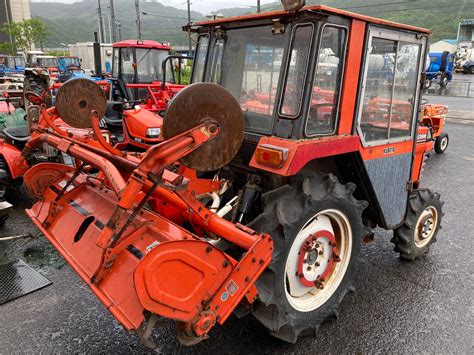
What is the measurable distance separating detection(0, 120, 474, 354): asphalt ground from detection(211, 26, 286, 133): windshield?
145 cm

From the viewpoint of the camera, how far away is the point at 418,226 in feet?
12.6

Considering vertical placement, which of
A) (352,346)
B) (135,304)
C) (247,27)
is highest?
(247,27)

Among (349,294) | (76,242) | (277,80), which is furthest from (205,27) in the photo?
(349,294)

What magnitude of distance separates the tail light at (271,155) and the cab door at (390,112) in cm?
84

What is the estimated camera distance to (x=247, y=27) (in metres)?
2.93

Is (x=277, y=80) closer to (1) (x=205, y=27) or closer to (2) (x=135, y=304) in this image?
(1) (x=205, y=27)

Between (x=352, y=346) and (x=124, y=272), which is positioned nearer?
(x=124, y=272)

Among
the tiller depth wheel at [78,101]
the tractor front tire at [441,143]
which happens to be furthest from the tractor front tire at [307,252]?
the tractor front tire at [441,143]

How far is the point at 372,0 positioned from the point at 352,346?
95.3 metres

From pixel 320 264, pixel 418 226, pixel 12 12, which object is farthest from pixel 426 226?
pixel 12 12

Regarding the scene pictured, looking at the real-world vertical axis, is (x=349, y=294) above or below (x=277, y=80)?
below

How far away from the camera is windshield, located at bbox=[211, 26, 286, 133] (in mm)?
2785

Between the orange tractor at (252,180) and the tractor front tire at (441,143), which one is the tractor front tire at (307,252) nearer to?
the orange tractor at (252,180)

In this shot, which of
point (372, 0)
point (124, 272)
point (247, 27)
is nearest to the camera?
point (124, 272)
